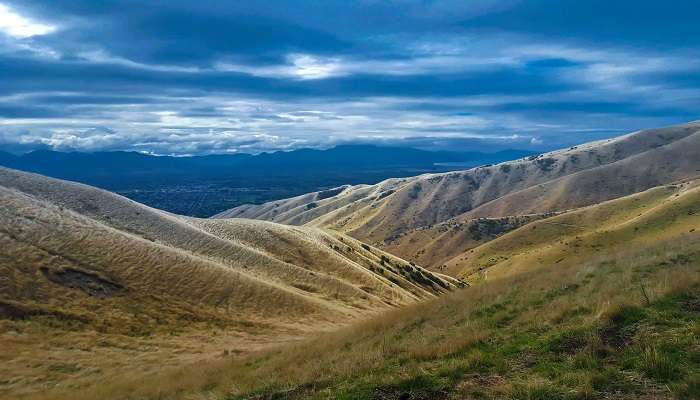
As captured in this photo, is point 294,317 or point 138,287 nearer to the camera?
point 138,287

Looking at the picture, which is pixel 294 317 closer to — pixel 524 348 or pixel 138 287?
pixel 138 287

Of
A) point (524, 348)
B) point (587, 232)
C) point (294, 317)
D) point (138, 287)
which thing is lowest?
point (587, 232)

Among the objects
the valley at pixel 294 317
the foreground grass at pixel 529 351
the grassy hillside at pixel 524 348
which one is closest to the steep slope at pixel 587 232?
the valley at pixel 294 317

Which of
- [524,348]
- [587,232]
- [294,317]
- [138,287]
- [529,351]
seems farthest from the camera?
[587,232]

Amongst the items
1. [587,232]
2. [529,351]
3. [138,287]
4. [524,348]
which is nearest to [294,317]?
[138,287]

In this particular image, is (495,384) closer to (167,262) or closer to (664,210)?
(167,262)

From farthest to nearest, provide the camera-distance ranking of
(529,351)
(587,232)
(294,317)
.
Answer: (587,232) → (294,317) → (529,351)

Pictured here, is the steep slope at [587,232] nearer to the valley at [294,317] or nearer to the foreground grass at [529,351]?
Answer: the valley at [294,317]
